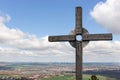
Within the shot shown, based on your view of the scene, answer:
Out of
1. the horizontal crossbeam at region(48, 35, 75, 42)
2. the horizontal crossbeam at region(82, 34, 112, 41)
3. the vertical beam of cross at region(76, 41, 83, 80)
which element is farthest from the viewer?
the horizontal crossbeam at region(48, 35, 75, 42)

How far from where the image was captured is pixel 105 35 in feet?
32.0

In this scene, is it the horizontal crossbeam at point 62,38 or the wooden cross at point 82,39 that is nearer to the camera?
the wooden cross at point 82,39

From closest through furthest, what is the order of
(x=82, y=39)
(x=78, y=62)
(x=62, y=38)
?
(x=82, y=39), (x=78, y=62), (x=62, y=38)

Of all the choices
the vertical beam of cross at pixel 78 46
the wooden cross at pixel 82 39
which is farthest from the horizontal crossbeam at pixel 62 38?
the vertical beam of cross at pixel 78 46

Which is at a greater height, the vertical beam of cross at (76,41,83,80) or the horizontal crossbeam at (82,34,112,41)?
the horizontal crossbeam at (82,34,112,41)

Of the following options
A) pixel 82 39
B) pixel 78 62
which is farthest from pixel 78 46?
pixel 78 62

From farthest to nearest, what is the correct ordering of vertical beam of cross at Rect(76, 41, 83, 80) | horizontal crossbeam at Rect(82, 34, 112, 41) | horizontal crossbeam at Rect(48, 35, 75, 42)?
horizontal crossbeam at Rect(48, 35, 75, 42) < vertical beam of cross at Rect(76, 41, 83, 80) < horizontal crossbeam at Rect(82, 34, 112, 41)

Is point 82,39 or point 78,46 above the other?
point 82,39

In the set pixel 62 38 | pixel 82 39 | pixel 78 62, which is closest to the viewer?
pixel 82 39

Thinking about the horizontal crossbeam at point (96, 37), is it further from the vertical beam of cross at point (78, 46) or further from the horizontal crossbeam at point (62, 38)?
the horizontal crossbeam at point (62, 38)

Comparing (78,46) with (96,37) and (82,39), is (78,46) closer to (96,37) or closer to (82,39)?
(82,39)

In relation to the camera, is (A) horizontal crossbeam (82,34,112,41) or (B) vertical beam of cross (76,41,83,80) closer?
(A) horizontal crossbeam (82,34,112,41)

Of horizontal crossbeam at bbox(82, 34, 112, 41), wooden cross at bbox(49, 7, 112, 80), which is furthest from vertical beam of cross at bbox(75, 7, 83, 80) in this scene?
horizontal crossbeam at bbox(82, 34, 112, 41)

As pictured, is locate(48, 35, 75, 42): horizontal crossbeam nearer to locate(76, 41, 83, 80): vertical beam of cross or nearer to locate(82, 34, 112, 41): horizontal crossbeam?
locate(76, 41, 83, 80): vertical beam of cross
